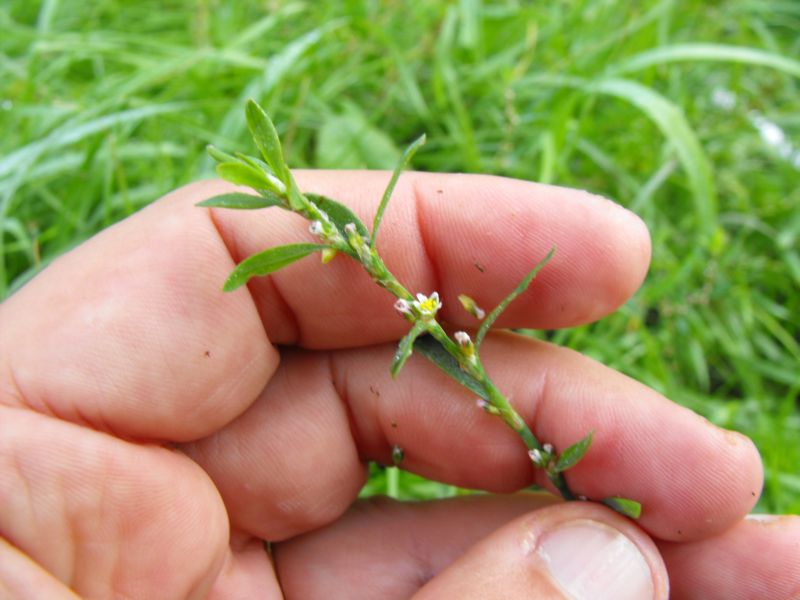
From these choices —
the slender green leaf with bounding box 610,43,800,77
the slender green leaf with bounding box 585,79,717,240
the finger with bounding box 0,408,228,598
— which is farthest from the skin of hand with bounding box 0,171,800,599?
the slender green leaf with bounding box 610,43,800,77

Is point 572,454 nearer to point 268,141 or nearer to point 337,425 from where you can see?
point 337,425

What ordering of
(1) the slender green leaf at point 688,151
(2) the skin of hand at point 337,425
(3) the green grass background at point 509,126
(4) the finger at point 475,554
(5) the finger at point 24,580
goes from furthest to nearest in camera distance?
(3) the green grass background at point 509,126 → (1) the slender green leaf at point 688,151 → (4) the finger at point 475,554 → (2) the skin of hand at point 337,425 → (5) the finger at point 24,580

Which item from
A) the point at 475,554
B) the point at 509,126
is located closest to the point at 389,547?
the point at 475,554

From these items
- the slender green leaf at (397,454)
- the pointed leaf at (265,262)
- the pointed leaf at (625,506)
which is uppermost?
the pointed leaf at (265,262)

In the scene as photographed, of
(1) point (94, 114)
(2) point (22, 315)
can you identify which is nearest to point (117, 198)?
(1) point (94, 114)

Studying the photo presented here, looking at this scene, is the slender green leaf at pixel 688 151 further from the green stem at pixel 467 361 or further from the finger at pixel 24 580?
the finger at pixel 24 580

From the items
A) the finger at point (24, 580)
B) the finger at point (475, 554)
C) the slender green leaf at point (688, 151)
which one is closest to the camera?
the finger at point (24, 580)

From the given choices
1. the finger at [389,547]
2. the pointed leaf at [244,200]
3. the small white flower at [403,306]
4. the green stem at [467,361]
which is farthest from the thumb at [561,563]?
the pointed leaf at [244,200]
